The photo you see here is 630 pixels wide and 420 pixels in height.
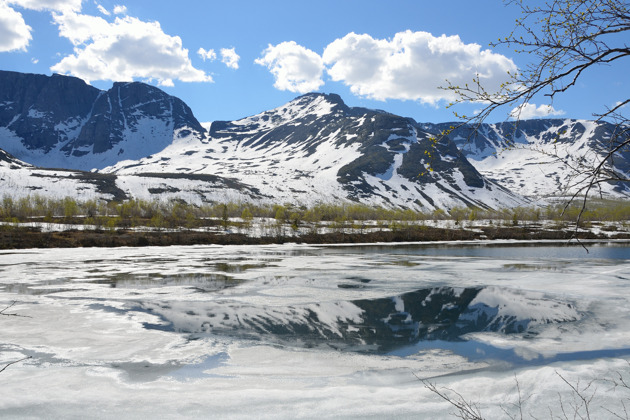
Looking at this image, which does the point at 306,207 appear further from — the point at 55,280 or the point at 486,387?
the point at 486,387

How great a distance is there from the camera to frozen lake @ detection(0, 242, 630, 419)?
889 cm

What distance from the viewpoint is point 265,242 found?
80938 mm

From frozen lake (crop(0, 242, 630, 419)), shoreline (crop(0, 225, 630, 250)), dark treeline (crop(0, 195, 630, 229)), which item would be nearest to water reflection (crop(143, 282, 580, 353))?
frozen lake (crop(0, 242, 630, 419))

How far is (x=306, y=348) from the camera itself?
13.2m

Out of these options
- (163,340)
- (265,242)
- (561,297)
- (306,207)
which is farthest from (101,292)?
(306,207)

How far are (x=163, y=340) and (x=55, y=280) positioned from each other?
20066 millimetres

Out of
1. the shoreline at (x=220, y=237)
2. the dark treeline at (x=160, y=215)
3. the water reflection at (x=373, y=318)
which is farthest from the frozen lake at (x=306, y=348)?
the dark treeline at (x=160, y=215)

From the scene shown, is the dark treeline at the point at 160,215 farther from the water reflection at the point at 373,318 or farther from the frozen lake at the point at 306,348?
the frozen lake at the point at 306,348

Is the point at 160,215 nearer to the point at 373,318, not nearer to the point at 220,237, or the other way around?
the point at 220,237

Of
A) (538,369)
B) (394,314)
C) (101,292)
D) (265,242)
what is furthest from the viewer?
(265,242)

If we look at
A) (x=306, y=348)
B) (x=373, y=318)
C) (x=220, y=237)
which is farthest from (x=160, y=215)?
(x=306, y=348)

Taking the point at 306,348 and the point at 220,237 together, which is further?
the point at 220,237

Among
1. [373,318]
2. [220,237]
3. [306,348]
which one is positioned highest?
[306,348]

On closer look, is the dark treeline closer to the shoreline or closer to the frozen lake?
the shoreline
